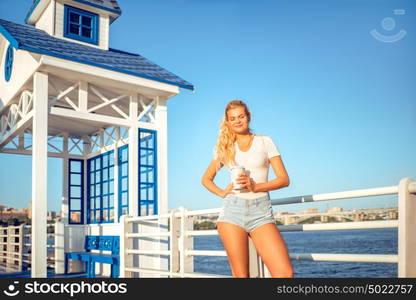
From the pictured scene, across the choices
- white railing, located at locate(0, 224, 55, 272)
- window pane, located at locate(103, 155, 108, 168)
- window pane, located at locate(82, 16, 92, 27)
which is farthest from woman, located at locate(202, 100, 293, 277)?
white railing, located at locate(0, 224, 55, 272)

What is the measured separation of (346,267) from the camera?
28875 millimetres

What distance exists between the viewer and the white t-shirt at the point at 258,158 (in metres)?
2.23

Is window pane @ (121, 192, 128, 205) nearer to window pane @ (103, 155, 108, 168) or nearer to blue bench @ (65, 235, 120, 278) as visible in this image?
blue bench @ (65, 235, 120, 278)

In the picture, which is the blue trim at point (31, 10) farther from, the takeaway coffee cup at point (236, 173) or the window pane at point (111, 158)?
the takeaway coffee cup at point (236, 173)

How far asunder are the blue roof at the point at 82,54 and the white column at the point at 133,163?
0.59 metres

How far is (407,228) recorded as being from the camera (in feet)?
6.89

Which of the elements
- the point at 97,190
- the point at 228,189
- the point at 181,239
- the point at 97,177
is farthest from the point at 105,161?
the point at 228,189

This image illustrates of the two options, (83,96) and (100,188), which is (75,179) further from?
(83,96)

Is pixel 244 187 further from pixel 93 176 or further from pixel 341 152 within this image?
pixel 341 152

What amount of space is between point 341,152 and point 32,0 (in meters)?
63.9

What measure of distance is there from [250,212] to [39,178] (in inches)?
185

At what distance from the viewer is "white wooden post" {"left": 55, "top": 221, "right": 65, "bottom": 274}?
812 cm

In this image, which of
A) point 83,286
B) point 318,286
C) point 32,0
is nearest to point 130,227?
point 83,286

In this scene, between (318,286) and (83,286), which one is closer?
(318,286)
